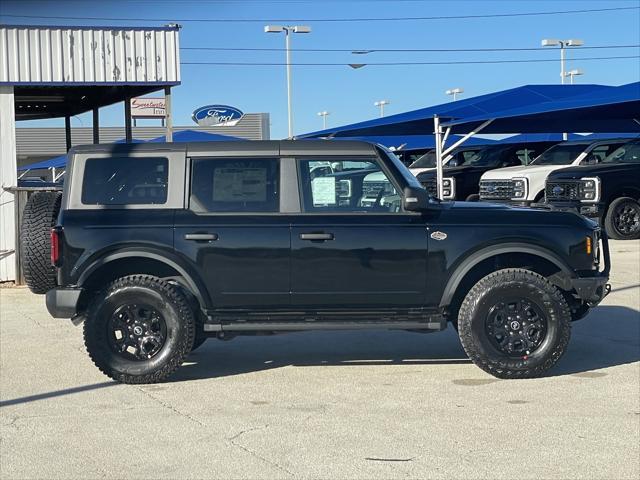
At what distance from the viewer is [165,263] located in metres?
7.26

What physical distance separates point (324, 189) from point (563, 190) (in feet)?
38.6

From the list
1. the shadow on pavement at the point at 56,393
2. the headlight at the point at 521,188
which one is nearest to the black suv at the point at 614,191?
the headlight at the point at 521,188

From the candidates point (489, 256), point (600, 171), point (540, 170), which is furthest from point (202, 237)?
point (540, 170)

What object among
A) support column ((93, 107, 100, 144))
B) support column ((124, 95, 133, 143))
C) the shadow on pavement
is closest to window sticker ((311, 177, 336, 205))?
the shadow on pavement

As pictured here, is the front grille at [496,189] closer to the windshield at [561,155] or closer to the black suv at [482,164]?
the windshield at [561,155]

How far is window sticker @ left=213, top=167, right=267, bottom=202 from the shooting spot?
289 inches

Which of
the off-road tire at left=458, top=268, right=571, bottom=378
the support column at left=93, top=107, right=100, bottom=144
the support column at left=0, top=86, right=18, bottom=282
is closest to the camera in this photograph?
the off-road tire at left=458, top=268, right=571, bottom=378

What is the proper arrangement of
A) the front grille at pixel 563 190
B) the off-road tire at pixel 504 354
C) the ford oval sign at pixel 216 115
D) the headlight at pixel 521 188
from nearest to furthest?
the off-road tire at pixel 504 354 → the front grille at pixel 563 190 → the headlight at pixel 521 188 → the ford oval sign at pixel 216 115

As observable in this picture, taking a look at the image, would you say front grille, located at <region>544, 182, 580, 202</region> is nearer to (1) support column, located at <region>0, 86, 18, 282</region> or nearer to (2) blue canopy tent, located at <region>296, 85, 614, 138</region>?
(2) blue canopy tent, located at <region>296, 85, 614, 138</region>

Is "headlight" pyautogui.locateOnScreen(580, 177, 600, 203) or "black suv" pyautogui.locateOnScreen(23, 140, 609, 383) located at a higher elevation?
A: "headlight" pyautogui.locateOnScreen(580, 177, 600, 203)

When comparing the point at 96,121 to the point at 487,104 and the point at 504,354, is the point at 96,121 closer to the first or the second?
the point at 487,104

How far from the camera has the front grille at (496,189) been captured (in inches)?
799

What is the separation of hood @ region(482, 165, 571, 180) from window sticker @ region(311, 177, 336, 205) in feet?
42.5

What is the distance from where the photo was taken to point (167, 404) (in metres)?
6.56
